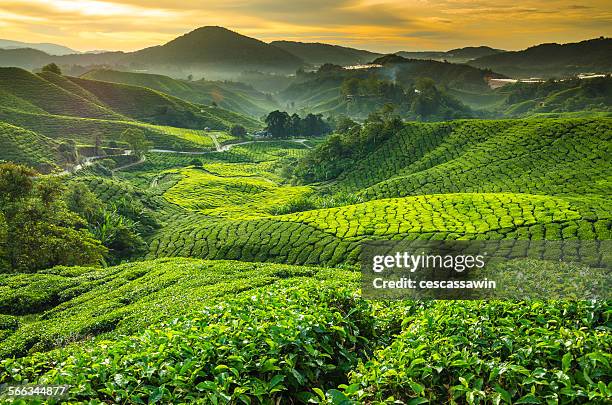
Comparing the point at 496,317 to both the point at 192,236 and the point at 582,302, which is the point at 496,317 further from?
the point at 192,236

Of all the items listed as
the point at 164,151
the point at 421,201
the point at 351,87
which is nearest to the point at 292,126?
the point at 164,151

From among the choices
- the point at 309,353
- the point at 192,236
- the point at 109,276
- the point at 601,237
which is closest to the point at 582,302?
the point at 309,353

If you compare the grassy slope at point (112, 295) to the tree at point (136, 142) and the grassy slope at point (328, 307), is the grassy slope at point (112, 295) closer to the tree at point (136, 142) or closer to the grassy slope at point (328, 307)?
the grassy slope at point (328, 307)

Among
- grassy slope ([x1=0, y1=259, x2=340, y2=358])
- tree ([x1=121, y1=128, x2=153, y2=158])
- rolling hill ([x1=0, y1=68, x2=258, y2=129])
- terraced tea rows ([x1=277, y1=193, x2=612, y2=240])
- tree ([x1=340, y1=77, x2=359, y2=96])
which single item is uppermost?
tree ([x1=340, y1=77, x2=359, y2=96])

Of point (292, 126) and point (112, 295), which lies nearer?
point (112, 295)

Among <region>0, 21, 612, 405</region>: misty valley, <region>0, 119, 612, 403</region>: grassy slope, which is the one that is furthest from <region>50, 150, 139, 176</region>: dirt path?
<region>0, 119, 612, 403</region>: grassy slope

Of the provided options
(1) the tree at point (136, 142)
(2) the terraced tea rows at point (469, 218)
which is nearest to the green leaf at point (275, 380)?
(2) the terraced tea rows at point (469, 218)

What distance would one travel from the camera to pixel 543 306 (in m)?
6.32

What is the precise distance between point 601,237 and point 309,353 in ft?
67.0

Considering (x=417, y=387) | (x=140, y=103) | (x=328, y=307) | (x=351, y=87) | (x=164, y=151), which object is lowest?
(x=164, y=151)

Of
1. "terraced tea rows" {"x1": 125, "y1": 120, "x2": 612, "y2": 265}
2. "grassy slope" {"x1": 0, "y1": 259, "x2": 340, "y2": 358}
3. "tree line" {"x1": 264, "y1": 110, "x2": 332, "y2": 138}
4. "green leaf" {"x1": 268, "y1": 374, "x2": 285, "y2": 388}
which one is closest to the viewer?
"green leaf" {"x1": 268, "y1": 374, "x2": 285, "y2": 388}

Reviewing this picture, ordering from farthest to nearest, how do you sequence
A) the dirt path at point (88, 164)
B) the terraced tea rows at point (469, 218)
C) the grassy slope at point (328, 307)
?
the dirt path at point (88, 164) → the terraced tea rows at point (469, 218) → the grassy slope at point (328, 307)

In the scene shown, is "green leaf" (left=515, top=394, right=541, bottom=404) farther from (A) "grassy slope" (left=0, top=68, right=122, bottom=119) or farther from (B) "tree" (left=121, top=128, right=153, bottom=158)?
(A) "grassy slope" (left=0, top=68, right=122, bottom=119)

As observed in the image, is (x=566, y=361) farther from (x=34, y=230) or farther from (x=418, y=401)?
(x=34, y=230)
